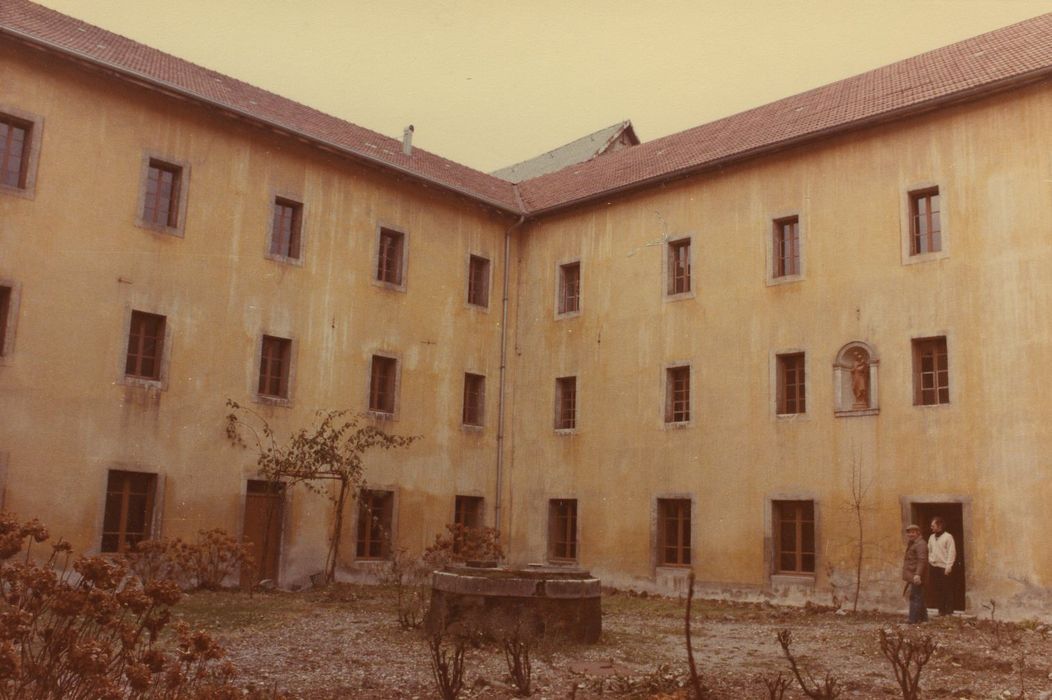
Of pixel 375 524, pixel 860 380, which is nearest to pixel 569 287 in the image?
pixel 375 524

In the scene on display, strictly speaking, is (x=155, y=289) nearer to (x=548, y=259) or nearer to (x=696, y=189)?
(x=548, y=259)

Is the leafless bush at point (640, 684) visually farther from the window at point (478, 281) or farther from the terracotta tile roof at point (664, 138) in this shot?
the window at point (478, 281)

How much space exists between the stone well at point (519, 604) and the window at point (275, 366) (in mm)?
8756

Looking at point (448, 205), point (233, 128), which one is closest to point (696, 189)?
point (448, 205)

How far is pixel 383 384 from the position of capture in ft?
70.9

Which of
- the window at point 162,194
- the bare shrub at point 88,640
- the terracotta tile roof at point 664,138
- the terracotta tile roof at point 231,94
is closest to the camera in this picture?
the bare shrub at point 88,640

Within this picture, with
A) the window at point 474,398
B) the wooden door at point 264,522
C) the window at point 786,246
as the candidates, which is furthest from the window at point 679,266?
the wooden door at point 264,522

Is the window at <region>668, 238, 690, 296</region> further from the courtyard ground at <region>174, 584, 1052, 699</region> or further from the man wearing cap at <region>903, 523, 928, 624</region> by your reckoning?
the man wearing cap at <region>903, 523, 928, 624</region>

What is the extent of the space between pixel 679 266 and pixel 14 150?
44.7 ft

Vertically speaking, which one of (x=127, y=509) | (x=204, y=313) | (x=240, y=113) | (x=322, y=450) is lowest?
(x=127, y=509)

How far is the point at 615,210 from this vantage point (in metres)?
23.0

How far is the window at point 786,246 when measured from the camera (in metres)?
19.8

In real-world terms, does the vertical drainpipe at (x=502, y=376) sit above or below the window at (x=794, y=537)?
above

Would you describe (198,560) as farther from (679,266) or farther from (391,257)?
(679,266)
